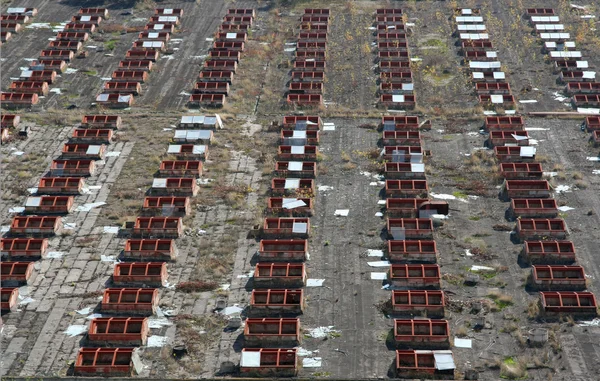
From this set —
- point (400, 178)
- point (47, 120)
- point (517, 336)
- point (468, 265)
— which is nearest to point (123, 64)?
point (47, 120)

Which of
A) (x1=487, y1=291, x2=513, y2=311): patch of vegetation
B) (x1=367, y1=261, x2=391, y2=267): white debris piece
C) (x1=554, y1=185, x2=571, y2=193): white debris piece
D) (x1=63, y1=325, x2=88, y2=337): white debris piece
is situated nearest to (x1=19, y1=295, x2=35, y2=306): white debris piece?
(x1=63, y1=325, x2=88, y2=337): white debris piece

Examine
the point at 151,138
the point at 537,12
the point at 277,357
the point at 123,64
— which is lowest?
the point at 277,357

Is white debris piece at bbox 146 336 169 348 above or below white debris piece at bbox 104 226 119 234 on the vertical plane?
below

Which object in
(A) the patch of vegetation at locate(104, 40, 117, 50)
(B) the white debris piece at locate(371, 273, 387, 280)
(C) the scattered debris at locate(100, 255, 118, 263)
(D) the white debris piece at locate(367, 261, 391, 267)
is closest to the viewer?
(B) the white debris piece at locate(371, 273, 387, 280)

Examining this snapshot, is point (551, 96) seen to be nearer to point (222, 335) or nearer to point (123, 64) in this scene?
point (123, 64)

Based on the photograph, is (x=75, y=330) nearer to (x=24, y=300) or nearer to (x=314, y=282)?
(x=24, y=300)

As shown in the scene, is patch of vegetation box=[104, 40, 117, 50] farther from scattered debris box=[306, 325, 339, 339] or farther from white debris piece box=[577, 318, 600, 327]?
white debris piece box=[577, 318, 600, 327]

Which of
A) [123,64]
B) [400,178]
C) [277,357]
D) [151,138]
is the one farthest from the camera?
[123,64]

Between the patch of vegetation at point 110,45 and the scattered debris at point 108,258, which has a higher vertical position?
the patch of vegetation at point 110,45

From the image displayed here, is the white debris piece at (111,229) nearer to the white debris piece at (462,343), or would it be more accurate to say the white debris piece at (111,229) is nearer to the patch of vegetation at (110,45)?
the white debris piece at (462,343)

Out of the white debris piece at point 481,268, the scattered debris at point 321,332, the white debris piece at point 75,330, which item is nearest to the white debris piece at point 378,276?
the white debris piece at point 481,268

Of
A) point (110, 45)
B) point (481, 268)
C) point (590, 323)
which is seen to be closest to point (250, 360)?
point (481, 268)
